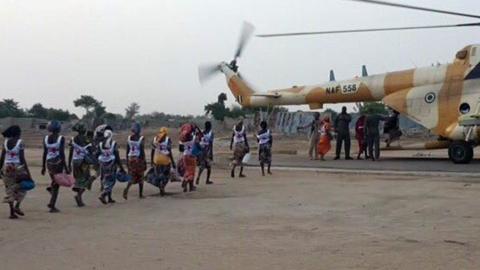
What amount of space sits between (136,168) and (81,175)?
121cm

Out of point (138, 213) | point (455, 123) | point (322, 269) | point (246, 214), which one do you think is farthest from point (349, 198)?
point (455, 123)

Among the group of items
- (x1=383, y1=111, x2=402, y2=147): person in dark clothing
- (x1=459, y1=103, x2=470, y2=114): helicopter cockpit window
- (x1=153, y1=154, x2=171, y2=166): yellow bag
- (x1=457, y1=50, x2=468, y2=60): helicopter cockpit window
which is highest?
(x1=457, y1=50, x2=468, y2=60): helicopter cockpit window

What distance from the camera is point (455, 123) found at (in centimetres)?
1906

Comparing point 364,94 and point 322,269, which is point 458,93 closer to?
point 364,94

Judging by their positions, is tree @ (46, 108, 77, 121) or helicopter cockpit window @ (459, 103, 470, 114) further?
tree @ (46, 108, 77, 121)

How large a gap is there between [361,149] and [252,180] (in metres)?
7.14

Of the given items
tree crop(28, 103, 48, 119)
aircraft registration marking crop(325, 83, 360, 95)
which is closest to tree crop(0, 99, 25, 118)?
tree crop(28, 103, 48, 119)

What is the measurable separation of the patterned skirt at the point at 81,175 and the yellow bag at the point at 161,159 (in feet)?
5.63

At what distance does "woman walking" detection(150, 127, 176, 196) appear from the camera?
12977 millimetres

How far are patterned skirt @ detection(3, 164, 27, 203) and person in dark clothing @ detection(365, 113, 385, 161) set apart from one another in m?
13.1

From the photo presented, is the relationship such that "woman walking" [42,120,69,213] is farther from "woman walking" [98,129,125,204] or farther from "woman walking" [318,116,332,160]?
"woman walking" [318,116,332,160]

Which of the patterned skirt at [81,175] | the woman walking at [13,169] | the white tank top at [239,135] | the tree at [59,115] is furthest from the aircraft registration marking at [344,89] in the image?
the tree at [59,115]

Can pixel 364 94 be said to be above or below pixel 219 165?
above

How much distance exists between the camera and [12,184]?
1020 centimetres
